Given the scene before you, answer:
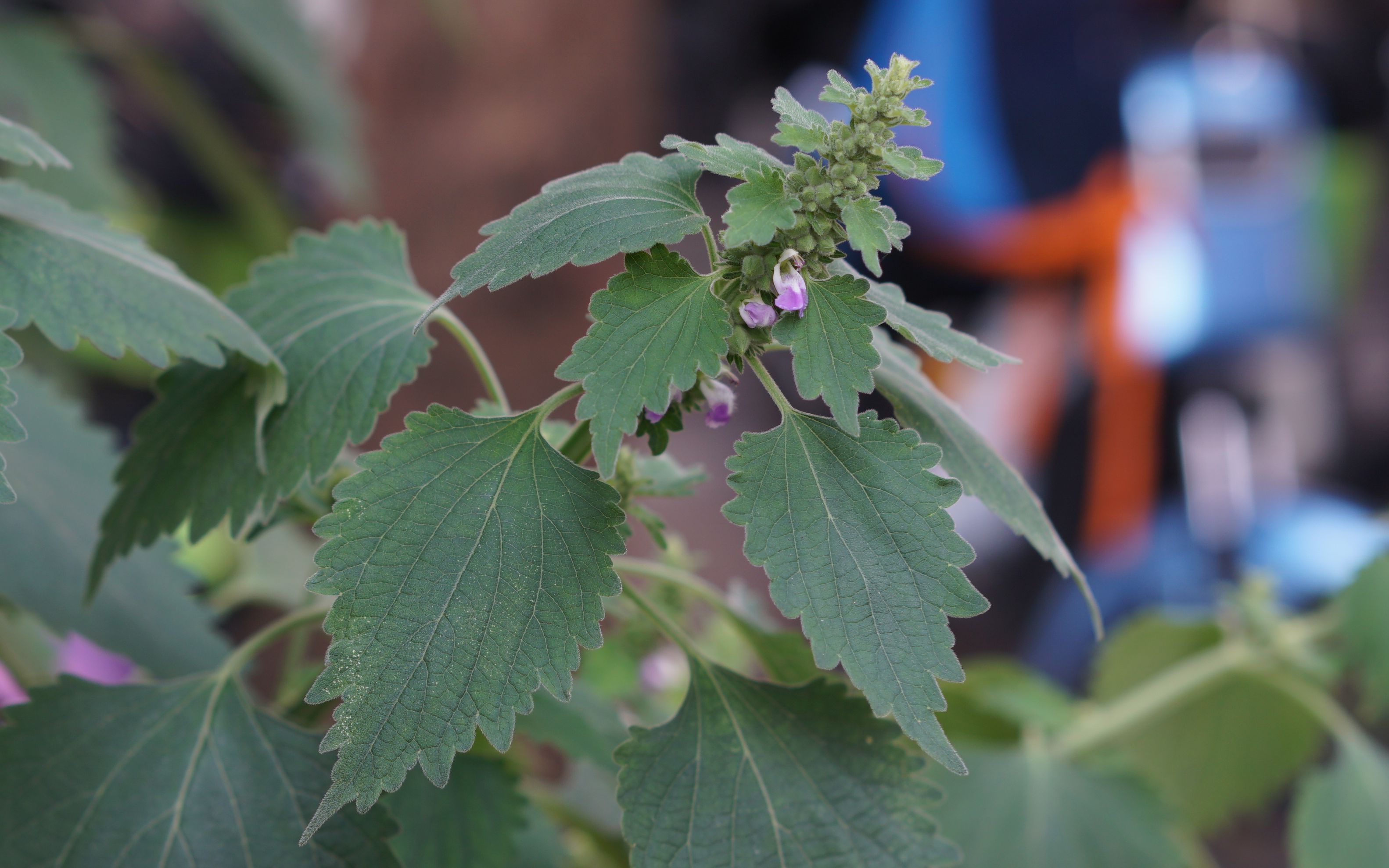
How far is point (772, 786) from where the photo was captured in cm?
40

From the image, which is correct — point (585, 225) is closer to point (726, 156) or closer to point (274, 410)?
point (726, 156)

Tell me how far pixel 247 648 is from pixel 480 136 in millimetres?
1515

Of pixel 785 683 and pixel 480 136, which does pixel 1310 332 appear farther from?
pixel 785 683

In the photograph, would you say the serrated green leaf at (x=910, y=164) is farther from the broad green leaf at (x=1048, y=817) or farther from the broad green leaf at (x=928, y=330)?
the broad green leaf at (x=1048, y=817)

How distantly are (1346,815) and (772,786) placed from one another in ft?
1.76

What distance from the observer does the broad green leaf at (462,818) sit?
1.48 ft

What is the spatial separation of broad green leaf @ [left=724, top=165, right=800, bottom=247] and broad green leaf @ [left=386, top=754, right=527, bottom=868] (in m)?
0.26

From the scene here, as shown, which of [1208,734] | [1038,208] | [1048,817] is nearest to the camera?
[1048,817]

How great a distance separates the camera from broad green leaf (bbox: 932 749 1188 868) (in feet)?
2.05

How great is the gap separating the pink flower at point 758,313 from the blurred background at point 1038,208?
3.51ft

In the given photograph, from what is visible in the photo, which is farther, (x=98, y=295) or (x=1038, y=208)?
(x=1038, y=208)

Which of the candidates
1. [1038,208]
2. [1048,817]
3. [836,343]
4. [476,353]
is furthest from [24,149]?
[1038,208]

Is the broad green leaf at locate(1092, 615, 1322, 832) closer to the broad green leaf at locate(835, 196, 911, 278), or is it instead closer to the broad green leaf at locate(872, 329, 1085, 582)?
the broad green leaf at locate(872, 329, 1085, 582)

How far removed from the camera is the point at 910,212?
2.32m
